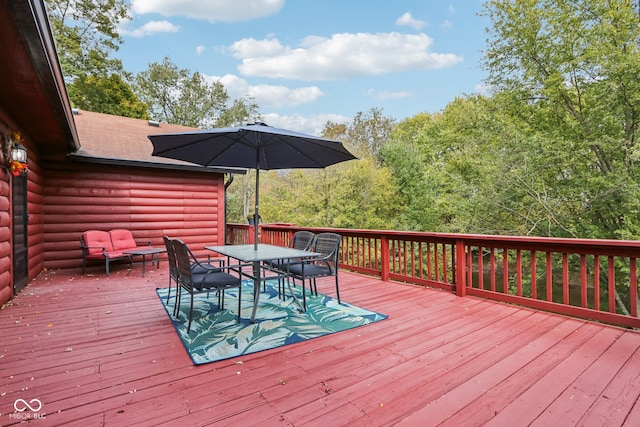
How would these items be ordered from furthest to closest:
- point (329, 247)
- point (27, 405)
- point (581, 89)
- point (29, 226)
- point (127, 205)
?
point (581, 89) < point (127, 205) < point (29, 226) < point (329, 247) < point (27, 405)

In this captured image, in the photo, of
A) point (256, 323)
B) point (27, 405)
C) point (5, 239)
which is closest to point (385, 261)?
point (256, 323)

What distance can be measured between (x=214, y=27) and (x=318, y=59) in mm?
5597

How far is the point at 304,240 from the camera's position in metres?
4.74

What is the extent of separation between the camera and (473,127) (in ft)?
41.4

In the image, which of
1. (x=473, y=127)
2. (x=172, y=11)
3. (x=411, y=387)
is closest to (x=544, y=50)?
(x=473, y=127)

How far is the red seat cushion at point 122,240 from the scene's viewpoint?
618 cm

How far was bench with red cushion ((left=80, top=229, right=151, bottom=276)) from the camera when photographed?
5.64m

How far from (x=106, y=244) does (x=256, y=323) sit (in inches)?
172

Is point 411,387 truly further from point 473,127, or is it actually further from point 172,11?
point 172,11

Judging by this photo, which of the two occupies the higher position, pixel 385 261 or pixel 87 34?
pixel 87 34

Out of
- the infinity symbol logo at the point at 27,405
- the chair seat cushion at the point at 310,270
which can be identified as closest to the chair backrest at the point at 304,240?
the chair seat cushion at the point at 310,270

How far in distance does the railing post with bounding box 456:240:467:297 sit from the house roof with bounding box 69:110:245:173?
5.13 metres

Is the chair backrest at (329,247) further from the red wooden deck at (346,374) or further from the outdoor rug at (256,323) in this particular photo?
the red wooden deck at (346,374)

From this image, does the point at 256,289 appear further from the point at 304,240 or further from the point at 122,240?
the point at 122,240
